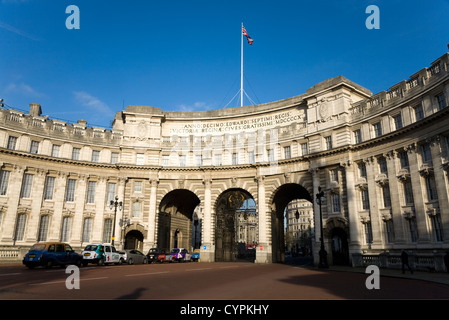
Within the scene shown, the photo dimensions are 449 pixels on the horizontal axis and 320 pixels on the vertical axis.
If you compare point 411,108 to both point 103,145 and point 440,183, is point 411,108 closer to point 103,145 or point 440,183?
point 440,183

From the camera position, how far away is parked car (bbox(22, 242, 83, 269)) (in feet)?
76.1

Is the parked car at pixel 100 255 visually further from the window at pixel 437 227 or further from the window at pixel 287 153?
the window at pixel 437 227

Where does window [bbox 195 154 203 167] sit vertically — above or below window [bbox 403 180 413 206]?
above

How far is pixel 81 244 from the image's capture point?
4103 centimetres

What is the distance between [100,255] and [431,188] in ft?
94.5

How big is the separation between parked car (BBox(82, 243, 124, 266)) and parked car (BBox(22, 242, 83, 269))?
1730 mm

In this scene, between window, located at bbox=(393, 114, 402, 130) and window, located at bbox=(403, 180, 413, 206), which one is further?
window, located at bbox=(393, 114, 402, 130)

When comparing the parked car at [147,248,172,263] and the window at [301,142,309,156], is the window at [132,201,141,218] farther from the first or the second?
the window at [301,142,309,156]

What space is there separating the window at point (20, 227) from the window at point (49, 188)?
10.3 feet

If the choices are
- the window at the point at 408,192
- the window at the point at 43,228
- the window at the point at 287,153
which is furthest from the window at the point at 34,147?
the window at the point at 408,192

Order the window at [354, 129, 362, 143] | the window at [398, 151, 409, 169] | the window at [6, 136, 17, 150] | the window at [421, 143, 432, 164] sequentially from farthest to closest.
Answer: the window at [6, 136, 17, 150]
the window at [354, 129, 362, 143]
the window at [398, 151, 409, 169]
the window at [421, 143, 432, 164]

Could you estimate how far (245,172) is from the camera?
4356 cm

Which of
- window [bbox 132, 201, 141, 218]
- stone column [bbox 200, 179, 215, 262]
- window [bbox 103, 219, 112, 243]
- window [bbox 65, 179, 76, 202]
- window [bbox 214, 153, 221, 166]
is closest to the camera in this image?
window [bbox 65, 179, 76, 202]

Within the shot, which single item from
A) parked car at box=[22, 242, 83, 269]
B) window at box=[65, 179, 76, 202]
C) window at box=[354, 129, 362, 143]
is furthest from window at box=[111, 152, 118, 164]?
window at box=[354, 129, 362, 143]
